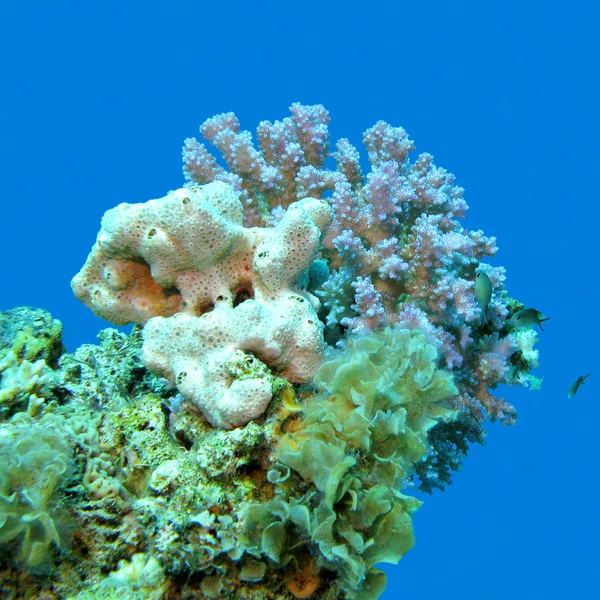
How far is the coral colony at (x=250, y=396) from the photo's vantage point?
235 centimetres

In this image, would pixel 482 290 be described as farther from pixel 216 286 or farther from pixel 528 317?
pixel 216 286

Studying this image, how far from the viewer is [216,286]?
316 cm

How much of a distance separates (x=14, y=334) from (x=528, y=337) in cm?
421

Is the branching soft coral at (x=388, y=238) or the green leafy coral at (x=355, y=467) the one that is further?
the branching soft coral at (x=388, y=238)

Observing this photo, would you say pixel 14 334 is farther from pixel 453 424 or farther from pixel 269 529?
pixel 453 424

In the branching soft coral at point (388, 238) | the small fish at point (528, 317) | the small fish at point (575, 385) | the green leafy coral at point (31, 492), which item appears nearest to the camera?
the green leafy coral at point (31, 492)

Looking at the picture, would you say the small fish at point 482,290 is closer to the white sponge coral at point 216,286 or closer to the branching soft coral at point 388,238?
the branching soft coral at point 388,238

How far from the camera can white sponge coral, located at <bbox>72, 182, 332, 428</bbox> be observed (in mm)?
2811

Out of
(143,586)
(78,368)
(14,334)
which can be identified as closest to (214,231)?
(78,368)

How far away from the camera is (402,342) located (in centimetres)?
281

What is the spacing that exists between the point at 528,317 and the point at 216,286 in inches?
100

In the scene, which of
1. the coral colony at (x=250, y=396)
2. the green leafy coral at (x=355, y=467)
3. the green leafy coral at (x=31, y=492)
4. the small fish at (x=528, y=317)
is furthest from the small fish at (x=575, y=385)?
the green leafy coral at (x=31, y=492)

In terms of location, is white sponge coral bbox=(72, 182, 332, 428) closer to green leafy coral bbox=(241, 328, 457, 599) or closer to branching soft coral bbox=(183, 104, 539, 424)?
green leafy coral bbox=(241, 328, 457, 599)

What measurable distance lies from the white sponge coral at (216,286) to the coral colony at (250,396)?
0.5 inches
